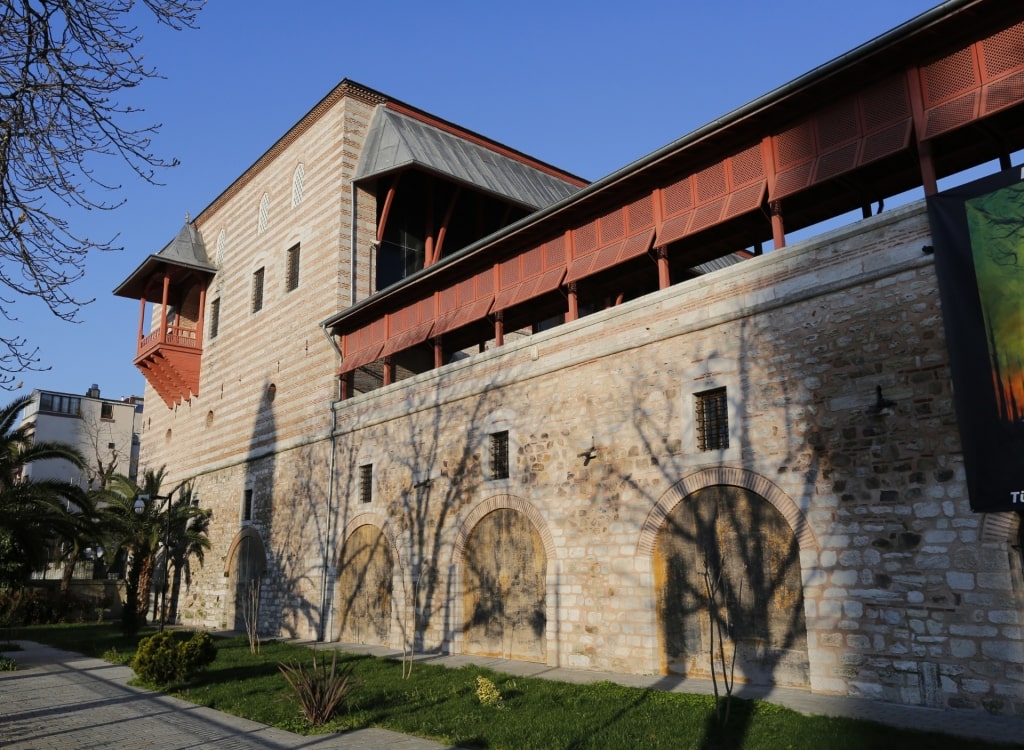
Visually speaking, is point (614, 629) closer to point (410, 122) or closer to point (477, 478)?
point (477, 478)

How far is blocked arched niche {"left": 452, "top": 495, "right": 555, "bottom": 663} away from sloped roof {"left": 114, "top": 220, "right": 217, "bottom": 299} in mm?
16343

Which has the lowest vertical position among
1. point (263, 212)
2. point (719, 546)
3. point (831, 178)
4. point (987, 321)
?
point (719, 546)

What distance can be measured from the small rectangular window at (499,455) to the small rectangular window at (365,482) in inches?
156

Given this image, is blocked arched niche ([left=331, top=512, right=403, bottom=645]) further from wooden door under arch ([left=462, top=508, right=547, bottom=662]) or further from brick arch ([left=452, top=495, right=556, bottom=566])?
wooden door under arch ([left=462, top=508, right=547, bottom=662])

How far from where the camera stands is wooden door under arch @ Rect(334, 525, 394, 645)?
15.0 m

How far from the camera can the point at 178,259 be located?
974 inches

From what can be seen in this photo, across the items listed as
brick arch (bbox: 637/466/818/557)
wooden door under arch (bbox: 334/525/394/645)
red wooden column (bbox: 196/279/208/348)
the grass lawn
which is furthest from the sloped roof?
Result: brick arch (bbox: 637/466/818/557)

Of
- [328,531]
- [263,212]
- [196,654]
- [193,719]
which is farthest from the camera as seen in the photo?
[263,212]

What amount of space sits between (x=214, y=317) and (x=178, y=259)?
7.26 feet

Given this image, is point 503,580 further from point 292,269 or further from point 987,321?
point 292,269

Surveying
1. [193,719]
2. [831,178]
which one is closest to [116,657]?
[193,719]

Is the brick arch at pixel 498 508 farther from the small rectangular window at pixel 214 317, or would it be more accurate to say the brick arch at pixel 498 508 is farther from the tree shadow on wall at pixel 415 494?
the small rectangular window at pixel 214 317

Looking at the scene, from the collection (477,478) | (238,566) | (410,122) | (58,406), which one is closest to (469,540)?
(477,478)

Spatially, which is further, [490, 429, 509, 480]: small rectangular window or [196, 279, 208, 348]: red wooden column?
[196, 279, 208, 348]: red wooden column
